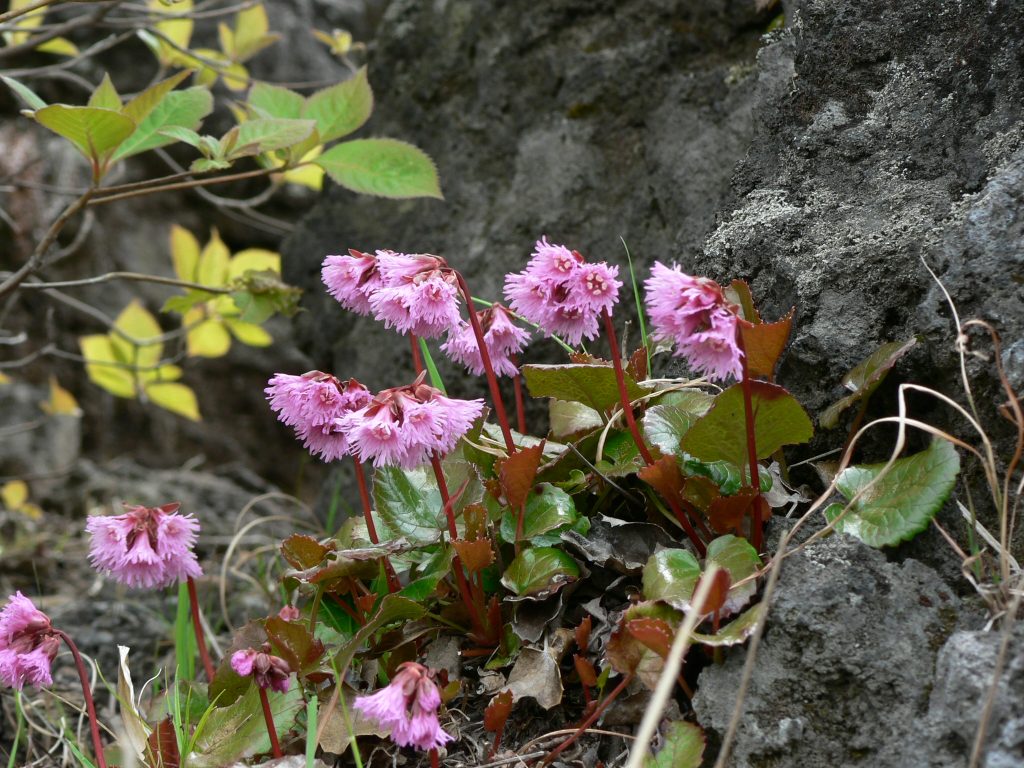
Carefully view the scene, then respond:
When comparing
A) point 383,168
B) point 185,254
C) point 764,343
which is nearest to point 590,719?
point 764,343

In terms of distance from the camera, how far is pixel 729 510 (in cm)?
141

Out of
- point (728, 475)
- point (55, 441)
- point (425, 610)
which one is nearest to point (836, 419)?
point (728, 475)

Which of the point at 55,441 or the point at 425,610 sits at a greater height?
the point at 425,610

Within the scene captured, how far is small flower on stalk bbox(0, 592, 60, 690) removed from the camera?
57.4 inches

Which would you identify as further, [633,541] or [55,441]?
[55,441]

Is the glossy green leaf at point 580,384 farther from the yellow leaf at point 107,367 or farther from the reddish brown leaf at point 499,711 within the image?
the yellow leaf at point 107,367

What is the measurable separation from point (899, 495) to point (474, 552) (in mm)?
626

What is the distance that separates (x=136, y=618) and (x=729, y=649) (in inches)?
78.1

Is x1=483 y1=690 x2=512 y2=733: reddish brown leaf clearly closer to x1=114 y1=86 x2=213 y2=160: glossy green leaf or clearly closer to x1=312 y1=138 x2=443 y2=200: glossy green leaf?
x1=312 y1=138 x2=443 y2=200: glossy green leaf

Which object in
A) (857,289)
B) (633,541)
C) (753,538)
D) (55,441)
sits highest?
(857,289)

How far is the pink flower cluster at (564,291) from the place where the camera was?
1456 mm

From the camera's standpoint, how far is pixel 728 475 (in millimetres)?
1526

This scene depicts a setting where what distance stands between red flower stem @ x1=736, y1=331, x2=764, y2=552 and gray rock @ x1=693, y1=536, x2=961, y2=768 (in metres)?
0.13

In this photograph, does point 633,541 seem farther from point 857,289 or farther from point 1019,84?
point 1019,84
